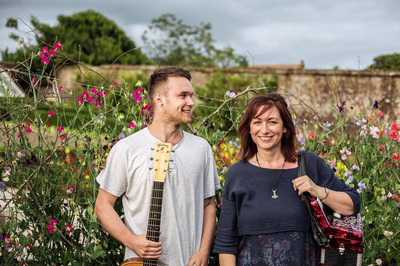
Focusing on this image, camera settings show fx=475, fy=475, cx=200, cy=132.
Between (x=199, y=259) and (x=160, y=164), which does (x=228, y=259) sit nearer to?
(x=199, y=259)

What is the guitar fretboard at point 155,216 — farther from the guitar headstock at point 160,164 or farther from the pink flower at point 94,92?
the pink flower at point 94,92

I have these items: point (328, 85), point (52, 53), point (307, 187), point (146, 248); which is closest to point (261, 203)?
point (307, 187)

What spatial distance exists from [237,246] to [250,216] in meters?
0.20

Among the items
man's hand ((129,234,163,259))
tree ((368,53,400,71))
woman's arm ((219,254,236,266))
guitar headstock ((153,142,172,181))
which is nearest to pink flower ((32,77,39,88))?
guitar headstock ((153,142,172,181))

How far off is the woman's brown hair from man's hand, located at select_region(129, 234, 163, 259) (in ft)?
2.01

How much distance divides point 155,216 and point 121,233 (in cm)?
19

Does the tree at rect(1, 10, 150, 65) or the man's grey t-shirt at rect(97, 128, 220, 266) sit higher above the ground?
the tree at rect(1, 10, 150, 65)

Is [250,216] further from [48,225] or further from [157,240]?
[48,225]

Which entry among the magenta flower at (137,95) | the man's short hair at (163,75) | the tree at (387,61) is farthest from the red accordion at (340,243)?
the tree at (387,61)

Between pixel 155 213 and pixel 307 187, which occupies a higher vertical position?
pixel 307 187

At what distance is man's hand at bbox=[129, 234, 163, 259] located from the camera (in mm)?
2162

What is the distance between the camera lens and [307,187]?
6.96ft

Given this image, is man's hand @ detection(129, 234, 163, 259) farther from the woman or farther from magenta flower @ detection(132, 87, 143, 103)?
magenta flower @ detection(132, 87, 143, 103)

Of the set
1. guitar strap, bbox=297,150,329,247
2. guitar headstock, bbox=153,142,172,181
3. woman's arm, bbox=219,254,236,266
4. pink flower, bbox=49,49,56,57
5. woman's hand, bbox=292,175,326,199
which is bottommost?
woman's arm, bbox=219,254,236,266
